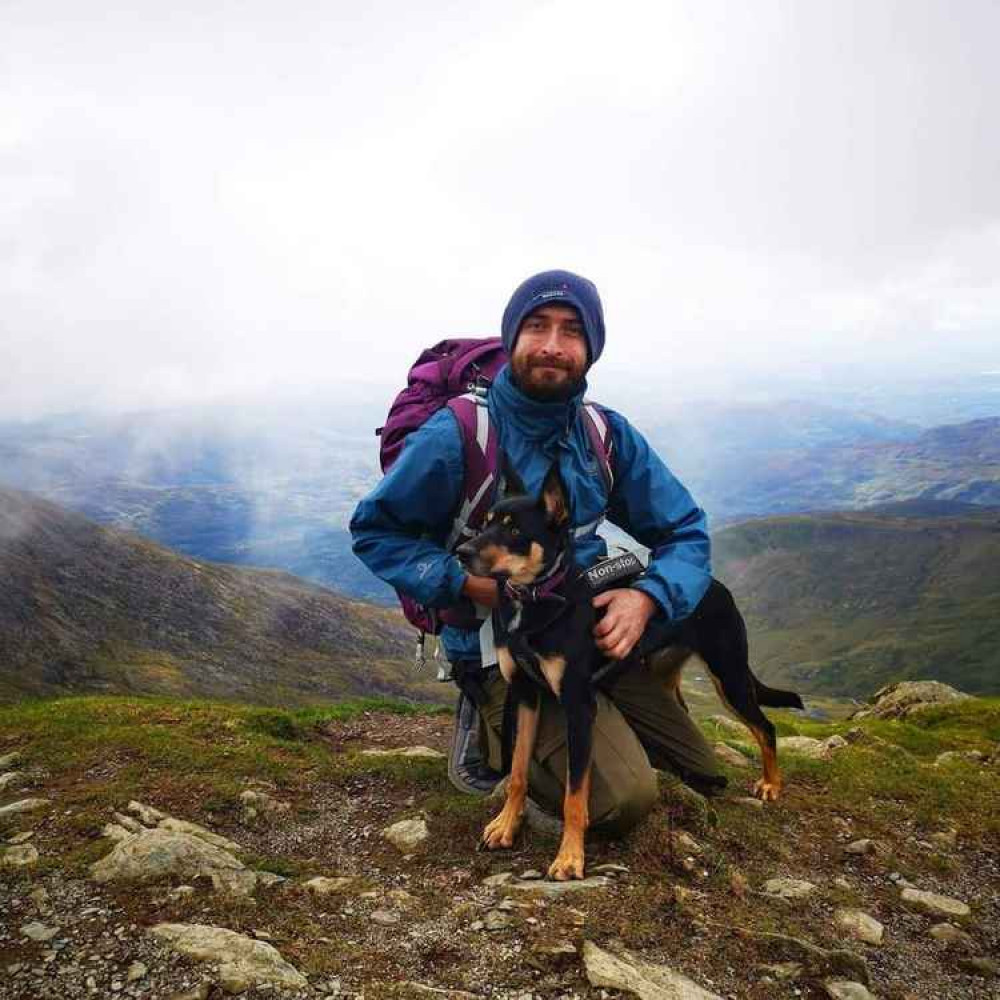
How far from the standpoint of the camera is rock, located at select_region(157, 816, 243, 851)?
22.7ft

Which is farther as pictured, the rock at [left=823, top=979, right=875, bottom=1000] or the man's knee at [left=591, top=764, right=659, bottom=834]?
the man's knee at [left=591, top=764, right=659, bottom=834]

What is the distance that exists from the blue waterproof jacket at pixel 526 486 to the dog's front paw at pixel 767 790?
9.85 feet

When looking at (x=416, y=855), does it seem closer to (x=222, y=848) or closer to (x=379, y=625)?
(x=222, y=848)

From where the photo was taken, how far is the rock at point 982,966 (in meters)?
5.75

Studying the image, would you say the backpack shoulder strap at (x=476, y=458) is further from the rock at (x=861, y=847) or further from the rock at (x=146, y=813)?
the rock at (x=861, y=847)

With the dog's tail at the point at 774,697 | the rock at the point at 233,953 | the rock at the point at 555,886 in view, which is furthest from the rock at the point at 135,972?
the dog's tail at the point at 774,697

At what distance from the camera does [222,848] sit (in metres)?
6.77

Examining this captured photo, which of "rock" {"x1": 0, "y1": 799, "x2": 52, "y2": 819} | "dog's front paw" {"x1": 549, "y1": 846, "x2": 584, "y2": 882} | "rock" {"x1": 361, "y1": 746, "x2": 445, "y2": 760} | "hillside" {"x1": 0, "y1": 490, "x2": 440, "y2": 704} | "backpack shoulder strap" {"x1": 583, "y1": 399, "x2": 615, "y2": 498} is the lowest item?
"hillside" {"x1": 0, "y1": 490, "x2": 440, "y2": 704}

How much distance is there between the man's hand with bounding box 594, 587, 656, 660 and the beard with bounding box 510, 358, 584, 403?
2040 millimetres

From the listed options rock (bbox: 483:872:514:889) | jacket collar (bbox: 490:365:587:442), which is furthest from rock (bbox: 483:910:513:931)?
jacket collar (bbox: 490:365:587:442)

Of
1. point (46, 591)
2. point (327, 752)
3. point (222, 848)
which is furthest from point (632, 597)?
point (46, 591)

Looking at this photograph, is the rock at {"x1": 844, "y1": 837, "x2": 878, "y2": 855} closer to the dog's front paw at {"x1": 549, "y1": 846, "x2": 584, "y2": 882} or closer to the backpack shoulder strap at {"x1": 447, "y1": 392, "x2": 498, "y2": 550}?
the dog's front paw at {"x1": 549, "y1": 846, "x2": 584, "y2": 882}

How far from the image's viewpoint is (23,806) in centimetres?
744

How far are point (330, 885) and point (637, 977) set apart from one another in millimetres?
2747
